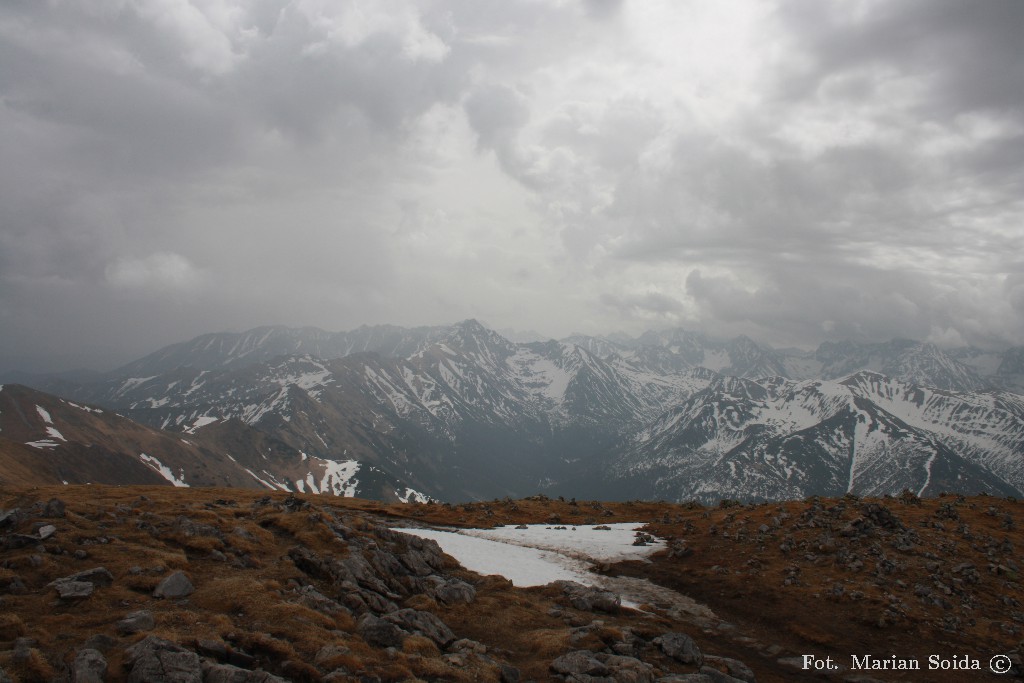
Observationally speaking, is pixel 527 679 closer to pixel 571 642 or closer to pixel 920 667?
pixel 571 642

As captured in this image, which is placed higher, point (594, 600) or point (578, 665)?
point (578, 665)

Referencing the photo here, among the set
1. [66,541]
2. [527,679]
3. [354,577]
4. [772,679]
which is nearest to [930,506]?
[772,679]

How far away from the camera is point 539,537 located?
6431 cm

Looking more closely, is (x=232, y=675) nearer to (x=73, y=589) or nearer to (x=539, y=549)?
(x=73, y=589)

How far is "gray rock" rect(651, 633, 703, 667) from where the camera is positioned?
30891 millimetres

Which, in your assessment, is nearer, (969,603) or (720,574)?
(969,603)

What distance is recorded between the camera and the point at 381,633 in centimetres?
2738

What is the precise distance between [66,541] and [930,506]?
3235 inches

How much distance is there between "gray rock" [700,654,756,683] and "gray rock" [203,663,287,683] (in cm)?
2403

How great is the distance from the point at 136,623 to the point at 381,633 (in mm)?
10934

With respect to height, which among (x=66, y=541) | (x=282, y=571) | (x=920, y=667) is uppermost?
(x=66, y=541)

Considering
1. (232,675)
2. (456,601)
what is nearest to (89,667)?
(232,675)

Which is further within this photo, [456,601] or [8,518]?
[456,601]

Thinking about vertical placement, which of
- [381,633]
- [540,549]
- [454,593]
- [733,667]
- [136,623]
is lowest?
[540,549]
